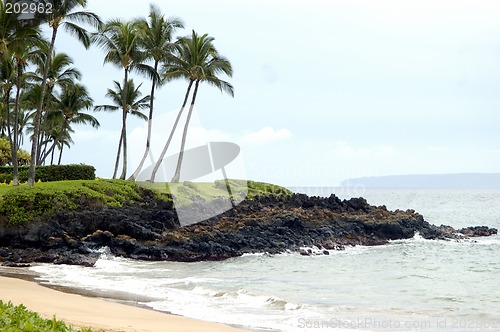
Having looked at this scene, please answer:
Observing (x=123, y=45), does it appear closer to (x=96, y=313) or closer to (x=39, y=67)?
(x=39, y=67)

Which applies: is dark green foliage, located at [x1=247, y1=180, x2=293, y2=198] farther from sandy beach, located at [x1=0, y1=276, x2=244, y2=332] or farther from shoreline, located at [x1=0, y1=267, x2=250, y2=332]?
sandy beach, located at [x1=0, y1=276, x2=244, y2=332]

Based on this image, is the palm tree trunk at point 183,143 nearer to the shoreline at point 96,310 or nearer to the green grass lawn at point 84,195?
the green grass lawn at point 84,195

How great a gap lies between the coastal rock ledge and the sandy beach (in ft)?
29.4

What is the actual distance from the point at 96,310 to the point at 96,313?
43 centimetres

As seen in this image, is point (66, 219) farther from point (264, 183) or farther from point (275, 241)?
point (264, 183)

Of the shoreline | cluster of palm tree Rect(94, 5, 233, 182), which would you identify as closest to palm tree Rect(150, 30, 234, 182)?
cluster of palm tree Rect(94, 5, 233, 182)

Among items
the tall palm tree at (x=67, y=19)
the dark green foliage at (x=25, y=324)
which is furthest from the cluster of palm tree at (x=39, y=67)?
the dark green foliage at (x=25, y=324)

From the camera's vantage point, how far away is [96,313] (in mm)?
11508

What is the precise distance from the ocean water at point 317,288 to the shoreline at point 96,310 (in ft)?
2.73

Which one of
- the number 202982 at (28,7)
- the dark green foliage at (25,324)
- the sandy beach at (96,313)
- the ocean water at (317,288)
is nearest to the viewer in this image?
the dark green foliage at (25,324)

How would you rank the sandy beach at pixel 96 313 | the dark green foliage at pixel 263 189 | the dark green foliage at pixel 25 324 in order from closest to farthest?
the dark green foliage at pixel 25 324
the sandy beach at pixel 96 313
the dark green foliage at pixel 263 189

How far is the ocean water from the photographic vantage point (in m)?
13.0

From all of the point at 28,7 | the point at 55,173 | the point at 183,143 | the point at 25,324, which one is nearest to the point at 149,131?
the point at 183,143

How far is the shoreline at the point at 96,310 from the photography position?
10180 mm
